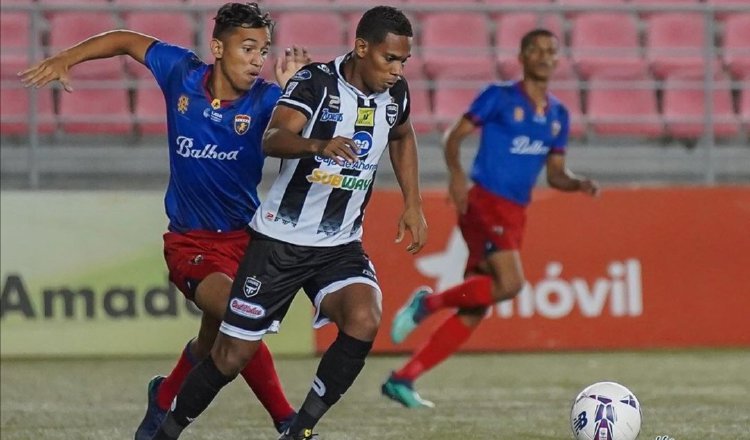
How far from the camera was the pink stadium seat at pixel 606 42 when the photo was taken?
13.8 metres

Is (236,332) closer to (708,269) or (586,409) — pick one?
(586,409)

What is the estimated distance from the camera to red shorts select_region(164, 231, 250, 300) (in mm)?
6562

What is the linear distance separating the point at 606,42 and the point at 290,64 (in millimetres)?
8174

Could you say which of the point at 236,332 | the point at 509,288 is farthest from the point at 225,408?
the point at 236,332

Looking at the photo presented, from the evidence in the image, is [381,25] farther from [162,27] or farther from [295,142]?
[162,27]

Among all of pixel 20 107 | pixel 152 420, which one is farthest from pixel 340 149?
pixel 20 107

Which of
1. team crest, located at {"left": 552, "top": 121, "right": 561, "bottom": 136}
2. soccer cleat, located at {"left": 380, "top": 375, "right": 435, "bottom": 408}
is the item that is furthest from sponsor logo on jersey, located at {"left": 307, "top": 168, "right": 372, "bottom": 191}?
team crest, located at {"left": 552, "top": 121, "right": 561, "bottom": 136}

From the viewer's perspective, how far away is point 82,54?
648cm

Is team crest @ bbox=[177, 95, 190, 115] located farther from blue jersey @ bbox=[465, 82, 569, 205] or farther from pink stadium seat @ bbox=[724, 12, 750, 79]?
pink stadium seat @ bbox=[724, 12, 750, 79]

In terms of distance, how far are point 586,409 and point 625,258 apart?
5.04 m

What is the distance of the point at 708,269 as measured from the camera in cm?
1174

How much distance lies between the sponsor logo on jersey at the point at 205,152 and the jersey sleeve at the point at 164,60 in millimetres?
339

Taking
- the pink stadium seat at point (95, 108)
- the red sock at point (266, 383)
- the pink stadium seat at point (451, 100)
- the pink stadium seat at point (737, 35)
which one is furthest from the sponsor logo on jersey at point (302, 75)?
the pink stadium seat at point (737, 35)

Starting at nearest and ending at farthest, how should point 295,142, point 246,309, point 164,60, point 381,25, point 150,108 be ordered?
point 295,142 → point 381,25 → point 246,309 → point 164,60 → point 150,108
